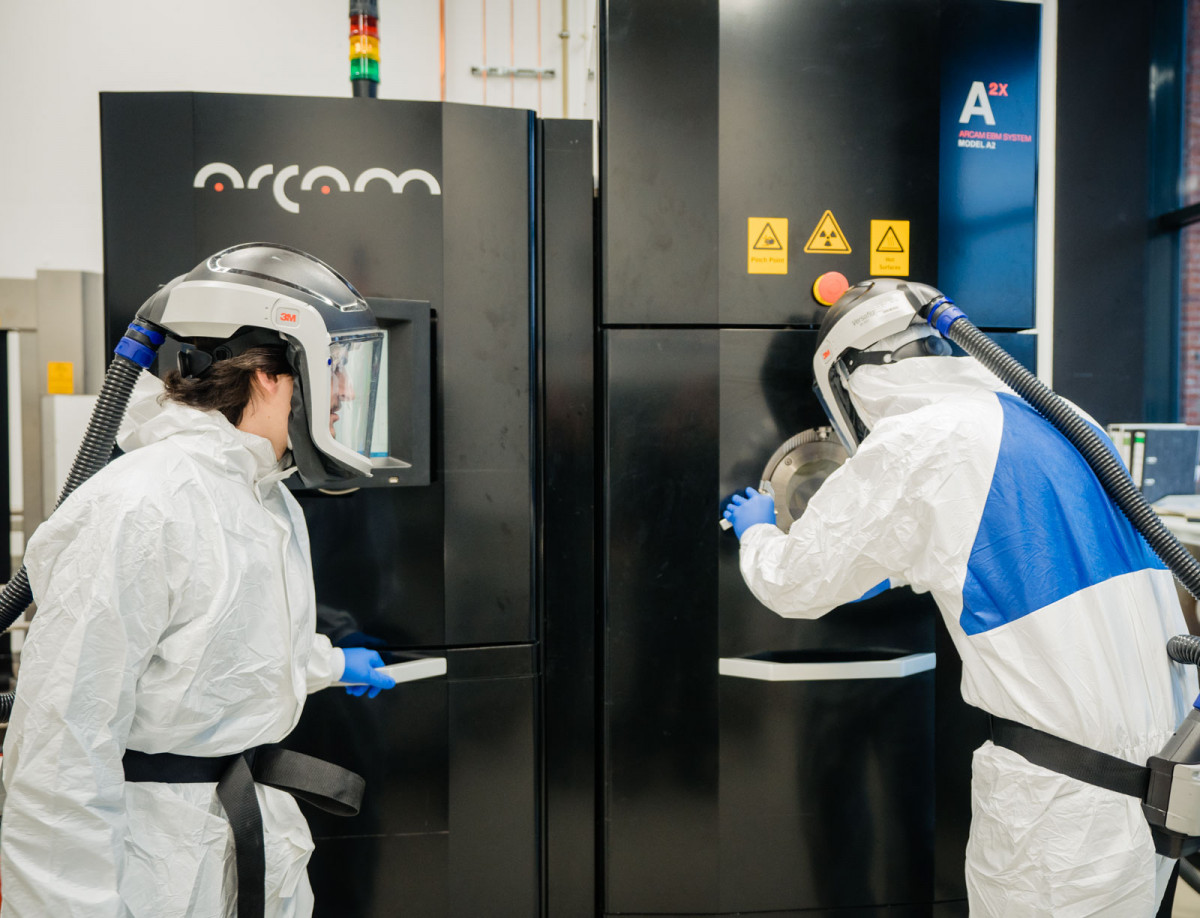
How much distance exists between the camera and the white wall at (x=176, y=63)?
1.98 meters

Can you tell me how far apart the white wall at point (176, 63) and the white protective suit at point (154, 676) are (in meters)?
1.50

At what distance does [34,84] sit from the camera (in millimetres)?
1984

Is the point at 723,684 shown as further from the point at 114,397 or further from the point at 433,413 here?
the point at 114,397

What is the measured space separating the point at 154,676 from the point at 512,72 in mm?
1820

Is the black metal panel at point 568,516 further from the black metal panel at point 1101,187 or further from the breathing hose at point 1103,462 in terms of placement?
the black metal panel at point 1101,187

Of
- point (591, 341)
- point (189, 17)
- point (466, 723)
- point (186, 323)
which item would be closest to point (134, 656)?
point (186, 323)

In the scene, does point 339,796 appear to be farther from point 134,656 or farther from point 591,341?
point 591,341

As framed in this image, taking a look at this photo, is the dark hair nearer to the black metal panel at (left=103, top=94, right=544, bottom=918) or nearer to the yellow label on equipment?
the black metal panel at (left=103, top=94, right=544, bottom=918)

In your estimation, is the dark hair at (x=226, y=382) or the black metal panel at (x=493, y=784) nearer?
the dark hair at (x=226, y=382)

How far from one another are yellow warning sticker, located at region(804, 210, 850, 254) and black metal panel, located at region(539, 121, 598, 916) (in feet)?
1.30

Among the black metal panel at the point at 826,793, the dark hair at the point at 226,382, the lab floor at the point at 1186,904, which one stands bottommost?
the lab floor at the point at 1186,904

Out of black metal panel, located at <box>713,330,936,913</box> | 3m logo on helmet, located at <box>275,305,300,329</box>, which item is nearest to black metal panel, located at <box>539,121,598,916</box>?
black metal panel, located at <box>713,330,936,913</box>

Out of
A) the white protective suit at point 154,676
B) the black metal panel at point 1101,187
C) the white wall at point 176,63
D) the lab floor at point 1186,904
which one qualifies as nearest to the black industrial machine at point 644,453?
the white protective suit at point 154,676

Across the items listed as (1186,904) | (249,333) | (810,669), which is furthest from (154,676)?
(1186,904)
